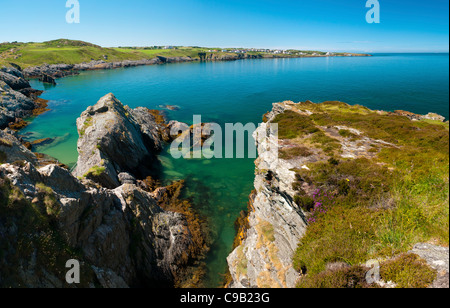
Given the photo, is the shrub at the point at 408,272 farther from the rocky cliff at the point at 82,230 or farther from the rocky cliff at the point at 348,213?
the rocky cliff at the point at 82,230

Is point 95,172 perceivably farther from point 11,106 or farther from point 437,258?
point 11,106

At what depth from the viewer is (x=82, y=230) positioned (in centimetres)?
1108

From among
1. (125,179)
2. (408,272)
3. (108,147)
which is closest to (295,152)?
(408,272)

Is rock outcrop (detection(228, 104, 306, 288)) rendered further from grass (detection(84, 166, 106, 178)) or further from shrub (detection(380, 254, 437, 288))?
grass (detection(84, 166, 106, 178))

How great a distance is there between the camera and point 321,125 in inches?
978

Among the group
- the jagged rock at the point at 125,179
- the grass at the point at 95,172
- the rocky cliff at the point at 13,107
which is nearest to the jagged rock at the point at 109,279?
the grass at the point at 95,172

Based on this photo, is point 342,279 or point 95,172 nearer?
point 342,279

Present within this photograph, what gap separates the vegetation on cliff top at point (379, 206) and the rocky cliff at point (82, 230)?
34.6 feet

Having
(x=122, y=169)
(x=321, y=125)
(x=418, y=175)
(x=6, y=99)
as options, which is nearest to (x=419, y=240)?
(x=418, y=175)

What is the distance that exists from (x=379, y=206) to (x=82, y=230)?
54.8 feet

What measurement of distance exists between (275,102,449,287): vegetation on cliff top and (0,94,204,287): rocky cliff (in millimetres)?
10547

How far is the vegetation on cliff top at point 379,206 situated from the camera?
848cm

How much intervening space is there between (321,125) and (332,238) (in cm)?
1783
